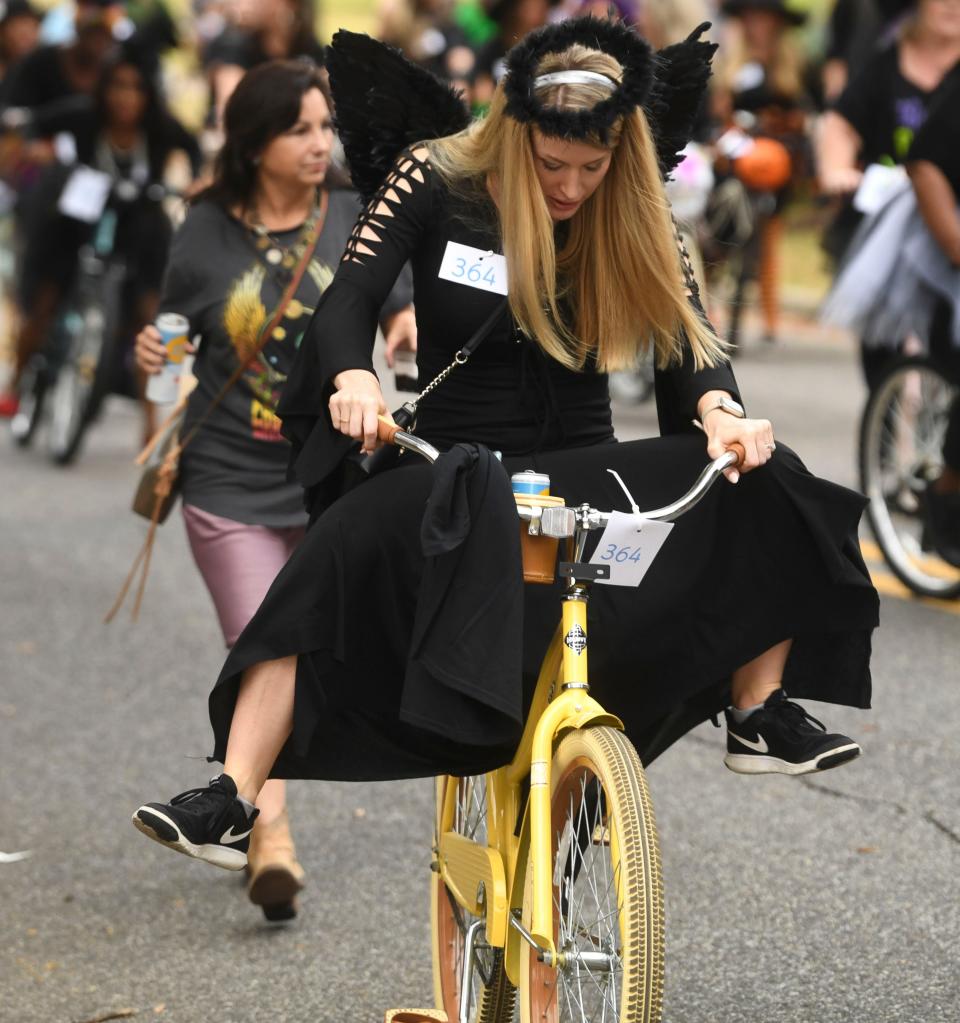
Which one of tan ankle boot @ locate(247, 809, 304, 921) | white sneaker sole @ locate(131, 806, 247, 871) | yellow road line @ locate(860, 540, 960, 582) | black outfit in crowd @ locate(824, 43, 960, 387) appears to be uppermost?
black outfit in crowd @ locate(824, 43, 960, 387)

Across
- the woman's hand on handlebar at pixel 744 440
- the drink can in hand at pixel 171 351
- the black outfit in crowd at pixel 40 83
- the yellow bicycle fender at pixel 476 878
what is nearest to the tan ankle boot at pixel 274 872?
the yellow bicycle fender at pixel 476 878

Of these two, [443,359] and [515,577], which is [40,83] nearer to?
[443,359]

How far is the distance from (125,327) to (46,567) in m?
2.21

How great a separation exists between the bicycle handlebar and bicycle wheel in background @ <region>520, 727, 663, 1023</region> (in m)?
0.32

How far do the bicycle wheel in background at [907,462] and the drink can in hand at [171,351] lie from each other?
11.0ft

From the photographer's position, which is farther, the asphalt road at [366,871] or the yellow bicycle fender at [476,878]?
the asphalt road at [366,871]

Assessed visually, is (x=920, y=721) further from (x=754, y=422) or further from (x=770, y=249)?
(x=770, y=249)

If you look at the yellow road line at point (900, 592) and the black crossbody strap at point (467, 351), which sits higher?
the black crossbody strap at point (467, 351)

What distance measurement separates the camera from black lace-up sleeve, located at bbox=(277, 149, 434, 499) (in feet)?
11.8

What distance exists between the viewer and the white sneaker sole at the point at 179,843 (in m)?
3.42

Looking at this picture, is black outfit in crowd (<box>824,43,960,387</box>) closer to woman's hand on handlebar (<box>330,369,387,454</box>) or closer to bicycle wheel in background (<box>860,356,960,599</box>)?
bicycle wheel in background (<box>860,356,960,599</box>)

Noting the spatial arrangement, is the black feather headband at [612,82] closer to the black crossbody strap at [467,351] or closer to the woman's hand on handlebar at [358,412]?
the black crossbody strap at [467,351]

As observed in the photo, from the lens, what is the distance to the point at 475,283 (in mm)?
3672

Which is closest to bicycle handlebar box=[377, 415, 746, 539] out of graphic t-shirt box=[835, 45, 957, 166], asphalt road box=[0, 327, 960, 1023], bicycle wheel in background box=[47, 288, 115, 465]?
asphalt road box=[0, 327, 960, 1023]
